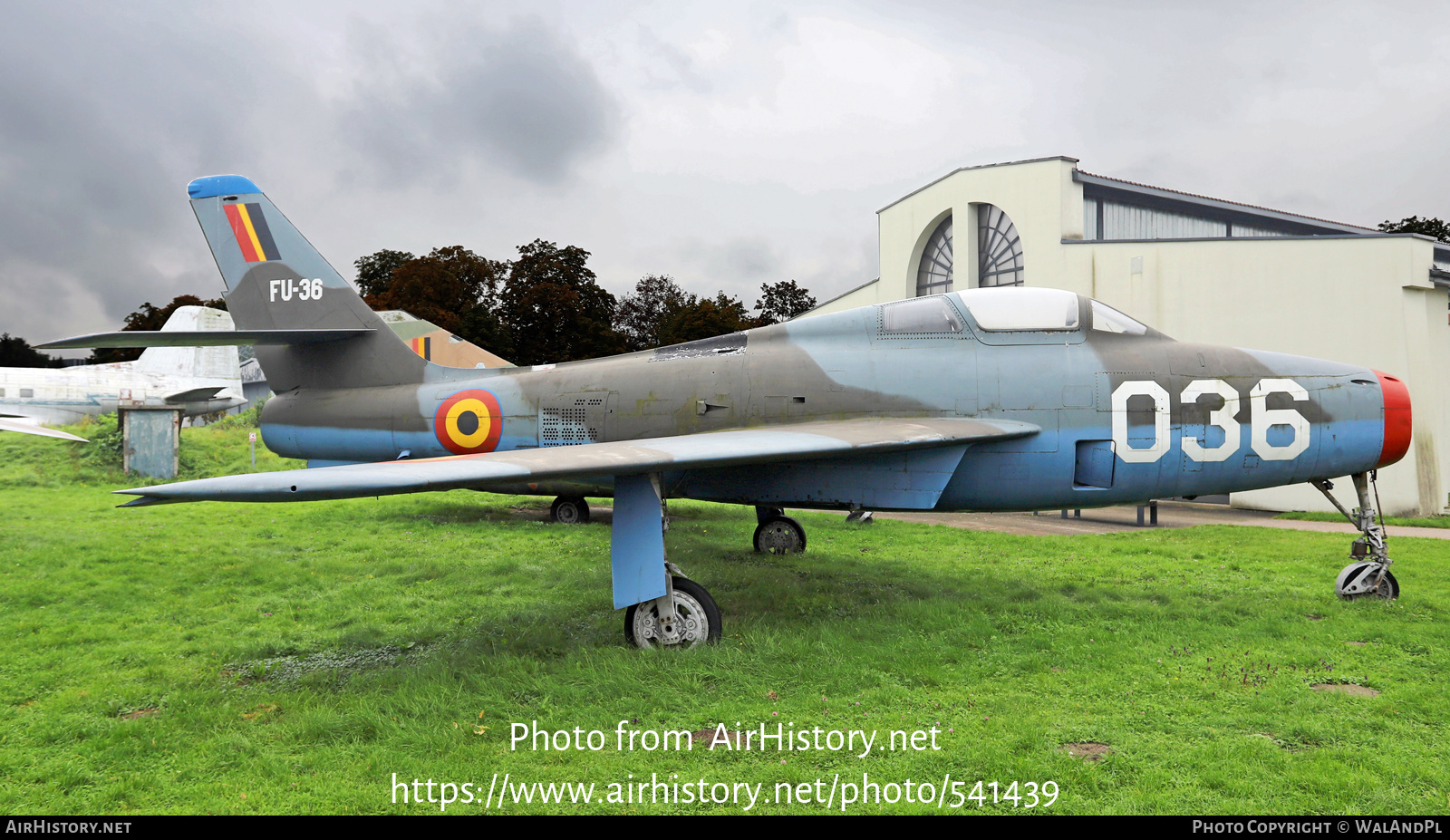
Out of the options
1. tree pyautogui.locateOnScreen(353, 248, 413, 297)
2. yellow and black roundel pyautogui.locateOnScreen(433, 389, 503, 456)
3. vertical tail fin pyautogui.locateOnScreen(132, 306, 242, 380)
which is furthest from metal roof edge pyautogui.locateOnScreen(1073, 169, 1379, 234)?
tree pyautogui.locateOnScreen(353, 248, 413, 297)

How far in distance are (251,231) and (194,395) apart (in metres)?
22.8

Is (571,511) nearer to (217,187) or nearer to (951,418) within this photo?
(217,187)

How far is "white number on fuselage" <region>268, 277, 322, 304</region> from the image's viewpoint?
8.43m

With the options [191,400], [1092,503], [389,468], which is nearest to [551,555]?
[389,468]

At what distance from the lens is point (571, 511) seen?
12.8m

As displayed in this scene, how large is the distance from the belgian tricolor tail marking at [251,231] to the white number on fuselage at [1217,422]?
885 centimetres

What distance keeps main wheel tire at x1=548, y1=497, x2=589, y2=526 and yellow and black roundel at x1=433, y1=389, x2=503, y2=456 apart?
5222 millimetres

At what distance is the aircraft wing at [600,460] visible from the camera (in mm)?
3988

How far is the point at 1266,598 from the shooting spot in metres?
7.14

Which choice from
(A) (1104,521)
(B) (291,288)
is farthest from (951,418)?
(A) (1104,521)

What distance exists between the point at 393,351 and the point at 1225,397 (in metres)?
8.03

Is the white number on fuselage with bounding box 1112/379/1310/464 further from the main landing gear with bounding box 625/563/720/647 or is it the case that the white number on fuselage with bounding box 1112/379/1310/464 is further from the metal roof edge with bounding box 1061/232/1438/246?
the metal roof edge with bounding box 1061/232/1438/246

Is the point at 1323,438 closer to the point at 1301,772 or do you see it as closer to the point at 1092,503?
the point at 1092,503
